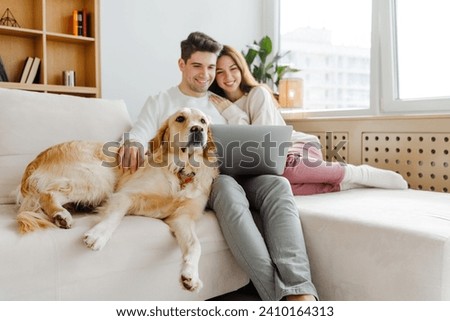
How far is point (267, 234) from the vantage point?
4.87 feet

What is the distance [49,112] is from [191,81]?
0.71m

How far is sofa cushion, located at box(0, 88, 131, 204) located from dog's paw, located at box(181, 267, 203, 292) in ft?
2.89

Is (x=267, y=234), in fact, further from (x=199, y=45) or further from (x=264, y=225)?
(x=199, y=45)

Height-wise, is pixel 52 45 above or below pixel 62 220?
above

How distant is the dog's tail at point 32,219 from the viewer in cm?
120

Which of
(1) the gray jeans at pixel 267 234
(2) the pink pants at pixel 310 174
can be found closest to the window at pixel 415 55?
(2) the pink pants at pixel 310 174

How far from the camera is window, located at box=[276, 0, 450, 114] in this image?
244 cm

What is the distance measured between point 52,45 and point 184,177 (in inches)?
74.4

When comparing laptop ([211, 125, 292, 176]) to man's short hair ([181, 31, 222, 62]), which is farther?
man's short hair ([181, 31, 222, 62])

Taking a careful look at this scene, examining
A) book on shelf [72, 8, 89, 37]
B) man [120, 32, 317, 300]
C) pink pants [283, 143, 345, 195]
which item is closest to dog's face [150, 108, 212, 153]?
man [120, 32, 317, 300]

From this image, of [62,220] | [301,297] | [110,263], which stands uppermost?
[62,220]

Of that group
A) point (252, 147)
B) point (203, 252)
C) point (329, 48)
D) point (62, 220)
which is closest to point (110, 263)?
point (62, 220)

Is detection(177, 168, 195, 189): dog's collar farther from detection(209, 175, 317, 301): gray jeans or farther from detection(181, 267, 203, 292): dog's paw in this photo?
detection(181, 267, 203, 292): dog's paw
